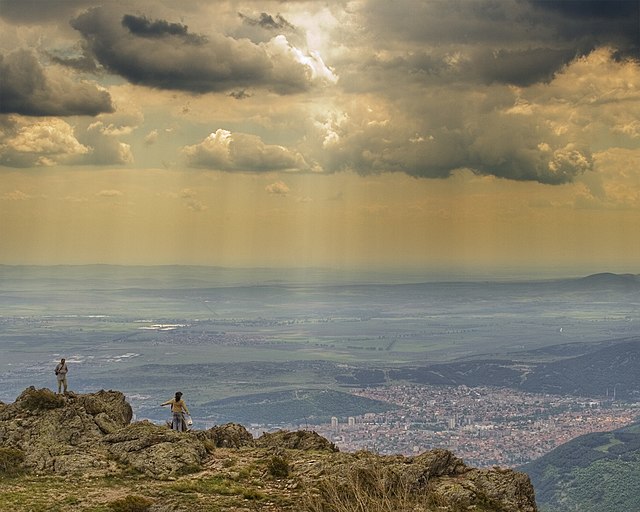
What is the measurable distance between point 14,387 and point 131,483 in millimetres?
193655

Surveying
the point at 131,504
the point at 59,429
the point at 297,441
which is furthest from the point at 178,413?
the point at 131,504

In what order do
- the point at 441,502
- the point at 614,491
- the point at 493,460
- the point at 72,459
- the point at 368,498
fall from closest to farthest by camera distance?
1. the point at 368,498
2. the point at 441,502
3. the point at 72,459
4. the point at 614,491
5. the point at 493,460

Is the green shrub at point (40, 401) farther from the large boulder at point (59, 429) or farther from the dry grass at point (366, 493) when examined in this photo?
the dry grass at point (366, 493)

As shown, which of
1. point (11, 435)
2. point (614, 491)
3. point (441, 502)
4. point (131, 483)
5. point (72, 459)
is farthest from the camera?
point (614, 491)

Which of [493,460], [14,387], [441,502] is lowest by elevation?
[493,460]

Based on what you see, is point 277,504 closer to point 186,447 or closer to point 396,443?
point 186,447

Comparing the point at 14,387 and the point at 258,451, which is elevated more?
the point at 258,451

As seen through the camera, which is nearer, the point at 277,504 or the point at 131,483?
the point at 277,504

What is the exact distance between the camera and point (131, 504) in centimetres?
1819

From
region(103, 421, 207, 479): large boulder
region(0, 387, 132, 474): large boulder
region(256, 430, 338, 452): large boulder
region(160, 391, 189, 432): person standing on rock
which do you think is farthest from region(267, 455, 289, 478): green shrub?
region(160, 391, 189, 432): person standing on rock

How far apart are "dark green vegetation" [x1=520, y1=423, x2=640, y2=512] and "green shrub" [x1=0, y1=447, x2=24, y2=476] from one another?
282 feet

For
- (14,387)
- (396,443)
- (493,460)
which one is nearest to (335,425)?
(396,443)

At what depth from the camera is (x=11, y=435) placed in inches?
917

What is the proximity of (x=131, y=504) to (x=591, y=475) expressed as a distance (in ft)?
405
